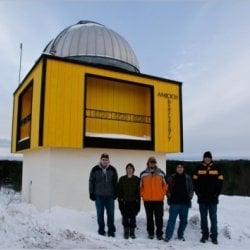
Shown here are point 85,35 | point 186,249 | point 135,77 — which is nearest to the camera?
point 186,249

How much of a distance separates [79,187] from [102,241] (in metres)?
3.51

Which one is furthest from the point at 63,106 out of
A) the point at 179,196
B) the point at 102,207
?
the point at 179,196

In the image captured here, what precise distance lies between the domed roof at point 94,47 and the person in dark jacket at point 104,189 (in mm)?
6427

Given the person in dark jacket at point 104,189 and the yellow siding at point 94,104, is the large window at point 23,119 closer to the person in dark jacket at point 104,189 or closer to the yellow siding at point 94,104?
the yellow siding at point 94,104

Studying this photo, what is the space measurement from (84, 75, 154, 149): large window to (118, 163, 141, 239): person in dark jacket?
3.44 meters

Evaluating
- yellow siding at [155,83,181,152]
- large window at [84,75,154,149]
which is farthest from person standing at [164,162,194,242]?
yellow siding at [155,83,181,152]

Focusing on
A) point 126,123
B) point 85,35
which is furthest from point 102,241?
point 85,35

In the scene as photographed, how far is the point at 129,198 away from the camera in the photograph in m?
6.66

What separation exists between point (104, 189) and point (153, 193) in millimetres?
1027

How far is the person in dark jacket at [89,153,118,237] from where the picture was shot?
6762 mm

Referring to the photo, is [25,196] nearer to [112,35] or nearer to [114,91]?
[114,91]

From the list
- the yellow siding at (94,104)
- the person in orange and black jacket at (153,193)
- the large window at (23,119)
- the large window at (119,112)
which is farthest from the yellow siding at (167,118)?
the large window at (23,119)

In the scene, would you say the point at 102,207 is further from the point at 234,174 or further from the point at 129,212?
the point at 234,174

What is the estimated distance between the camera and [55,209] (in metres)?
9.09
